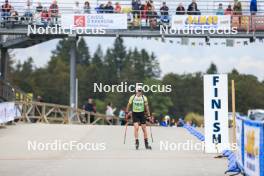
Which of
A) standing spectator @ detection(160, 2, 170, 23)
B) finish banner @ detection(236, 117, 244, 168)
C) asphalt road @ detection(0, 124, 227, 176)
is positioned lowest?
asphalt road @ detection(0, 124, 227, 176)

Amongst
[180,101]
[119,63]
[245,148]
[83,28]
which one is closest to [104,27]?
[83,28]

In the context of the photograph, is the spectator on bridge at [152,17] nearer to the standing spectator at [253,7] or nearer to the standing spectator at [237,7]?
the standing spectator at [237,7]

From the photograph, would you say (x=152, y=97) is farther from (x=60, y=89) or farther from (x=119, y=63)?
(x=119, y=63)

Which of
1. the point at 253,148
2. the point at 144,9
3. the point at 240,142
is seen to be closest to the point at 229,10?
A: the point at 144,9

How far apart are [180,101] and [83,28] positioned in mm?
85990

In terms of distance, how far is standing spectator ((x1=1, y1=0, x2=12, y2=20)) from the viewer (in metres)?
34.2

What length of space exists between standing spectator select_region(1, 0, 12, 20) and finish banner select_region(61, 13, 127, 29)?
3.01 metres

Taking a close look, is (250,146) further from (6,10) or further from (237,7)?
(6,10)

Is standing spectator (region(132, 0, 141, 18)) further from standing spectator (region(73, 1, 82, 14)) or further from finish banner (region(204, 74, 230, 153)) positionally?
finish banner (region(204, 74, 230, 153))

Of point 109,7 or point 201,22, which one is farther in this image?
point 109,7

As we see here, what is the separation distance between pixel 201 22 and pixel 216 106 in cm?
2015

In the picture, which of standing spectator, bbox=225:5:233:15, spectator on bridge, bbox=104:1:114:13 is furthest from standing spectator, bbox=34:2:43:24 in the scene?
standing spectator, bbox=225:5:233:15

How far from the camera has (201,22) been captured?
35000 millimetres

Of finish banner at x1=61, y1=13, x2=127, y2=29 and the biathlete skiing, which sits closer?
the biathlete skiing
